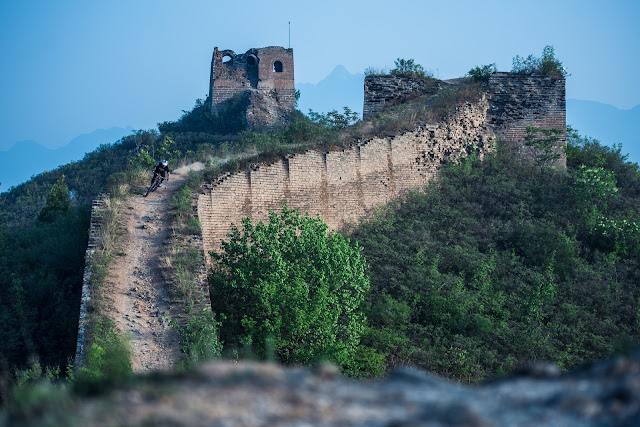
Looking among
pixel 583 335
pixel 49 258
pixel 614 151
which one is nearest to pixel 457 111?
pixel 614 151

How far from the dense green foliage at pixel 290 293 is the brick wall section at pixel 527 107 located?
7.94 meters

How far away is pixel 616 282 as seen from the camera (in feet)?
42.1

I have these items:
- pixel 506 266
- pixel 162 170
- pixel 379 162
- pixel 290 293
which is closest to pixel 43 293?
pixel 162 170

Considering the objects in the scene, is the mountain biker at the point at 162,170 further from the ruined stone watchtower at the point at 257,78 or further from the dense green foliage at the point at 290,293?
the ruined stone watchtower at the point at 257,78

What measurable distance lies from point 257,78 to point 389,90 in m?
23.0

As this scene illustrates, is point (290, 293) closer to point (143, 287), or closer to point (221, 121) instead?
point (143, 287)

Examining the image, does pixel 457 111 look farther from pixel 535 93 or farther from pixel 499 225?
pixel 499 225

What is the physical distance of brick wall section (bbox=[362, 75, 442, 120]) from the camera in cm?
1773

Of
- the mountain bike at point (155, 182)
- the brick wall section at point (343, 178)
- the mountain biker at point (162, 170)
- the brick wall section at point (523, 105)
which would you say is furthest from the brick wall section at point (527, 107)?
the mountain bike at point (155, 182)

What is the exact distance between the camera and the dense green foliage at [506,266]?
1091cm

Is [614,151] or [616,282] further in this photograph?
[614,151]

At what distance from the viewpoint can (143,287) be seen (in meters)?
9.16

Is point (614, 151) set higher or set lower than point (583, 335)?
higher

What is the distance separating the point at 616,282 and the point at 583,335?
6.85ft
